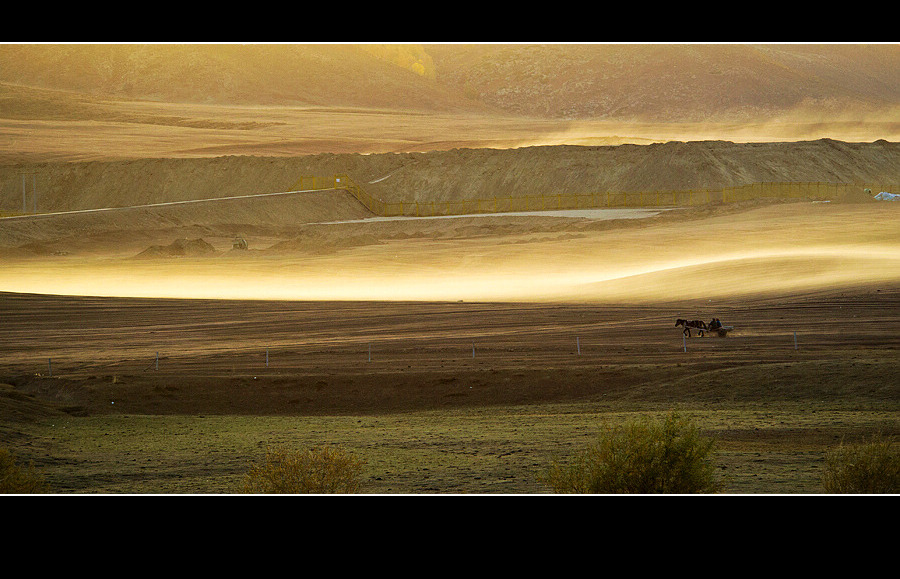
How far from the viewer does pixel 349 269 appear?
39.5 meters

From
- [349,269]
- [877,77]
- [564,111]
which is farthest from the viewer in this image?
[877,77]

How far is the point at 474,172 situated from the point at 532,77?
85.3m

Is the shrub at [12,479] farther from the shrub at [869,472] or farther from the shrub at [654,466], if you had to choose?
the shrub at [869,472]

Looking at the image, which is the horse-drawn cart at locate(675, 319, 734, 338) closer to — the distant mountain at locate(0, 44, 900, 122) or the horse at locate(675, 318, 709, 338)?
the horse at locate(675, 318, 709, 338)

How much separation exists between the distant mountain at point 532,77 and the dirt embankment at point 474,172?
193 feet

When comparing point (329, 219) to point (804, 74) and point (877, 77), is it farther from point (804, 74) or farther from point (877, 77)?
point (877, 77)

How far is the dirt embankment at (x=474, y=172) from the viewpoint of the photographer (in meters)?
62.7

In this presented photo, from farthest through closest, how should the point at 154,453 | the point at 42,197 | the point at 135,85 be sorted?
the point at 135,85, the point at 42,197, the point at 154,453

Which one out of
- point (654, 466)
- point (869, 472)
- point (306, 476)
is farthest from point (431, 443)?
point (869, 472)

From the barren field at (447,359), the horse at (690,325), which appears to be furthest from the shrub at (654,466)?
the horse at (690,325)

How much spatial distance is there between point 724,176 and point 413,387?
4476 centimetres

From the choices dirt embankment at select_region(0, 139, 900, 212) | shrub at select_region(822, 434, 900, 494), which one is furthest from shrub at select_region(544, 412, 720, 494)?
dirt embankment at select_region(0, 139, 900, 212)
